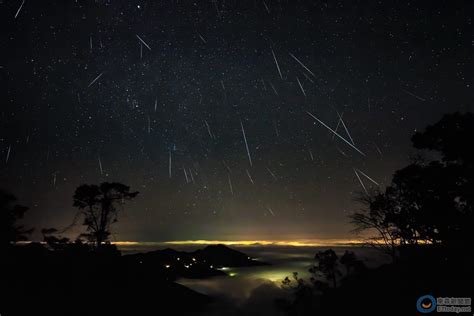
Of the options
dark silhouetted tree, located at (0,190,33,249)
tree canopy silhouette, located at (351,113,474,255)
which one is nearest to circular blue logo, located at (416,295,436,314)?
tree canopy silhouette, located at (351,113,474,255)

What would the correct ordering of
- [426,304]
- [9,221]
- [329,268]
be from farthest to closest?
[329,268], [9,221], [426,304]

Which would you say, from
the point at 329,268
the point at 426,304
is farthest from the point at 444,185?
the point at 329,268

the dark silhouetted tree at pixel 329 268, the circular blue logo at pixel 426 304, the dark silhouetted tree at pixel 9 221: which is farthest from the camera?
the dark silhouetted tree at pixel 329 268

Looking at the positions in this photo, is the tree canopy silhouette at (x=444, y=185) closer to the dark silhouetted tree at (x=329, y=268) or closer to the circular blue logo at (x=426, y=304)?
the circular blue logo at (x=426, y=304)

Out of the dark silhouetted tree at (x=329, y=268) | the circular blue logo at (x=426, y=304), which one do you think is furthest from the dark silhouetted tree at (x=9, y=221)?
the dark silhouetted tree at (x=329, y=268)

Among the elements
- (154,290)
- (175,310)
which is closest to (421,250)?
(154,290)

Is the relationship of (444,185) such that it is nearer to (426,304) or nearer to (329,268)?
(426,304)

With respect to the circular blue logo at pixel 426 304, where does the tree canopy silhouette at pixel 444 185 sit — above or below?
above

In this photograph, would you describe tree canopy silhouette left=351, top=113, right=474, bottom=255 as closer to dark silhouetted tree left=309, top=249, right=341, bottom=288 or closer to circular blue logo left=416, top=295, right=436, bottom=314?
circular blue logo left=416, top=295, right=436, bottom=314
